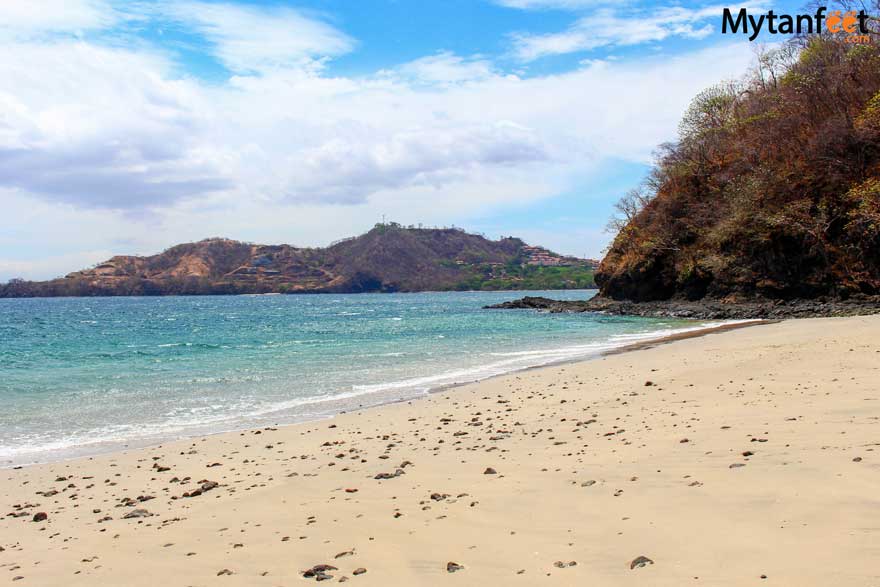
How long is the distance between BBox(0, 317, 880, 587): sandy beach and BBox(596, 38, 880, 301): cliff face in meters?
31.3

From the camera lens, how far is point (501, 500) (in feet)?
19.5

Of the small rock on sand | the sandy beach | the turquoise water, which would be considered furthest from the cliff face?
the small rock on sand

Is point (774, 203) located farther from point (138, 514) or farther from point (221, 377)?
point (138, 514)

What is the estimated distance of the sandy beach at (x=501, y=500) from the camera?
434cm

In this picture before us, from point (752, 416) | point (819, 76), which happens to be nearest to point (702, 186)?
point (819, 76)

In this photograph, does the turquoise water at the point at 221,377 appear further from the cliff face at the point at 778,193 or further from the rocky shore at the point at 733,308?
the cliff face at the point at 778,193

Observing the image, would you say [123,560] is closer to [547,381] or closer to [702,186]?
[547,381]

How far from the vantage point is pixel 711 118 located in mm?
60281

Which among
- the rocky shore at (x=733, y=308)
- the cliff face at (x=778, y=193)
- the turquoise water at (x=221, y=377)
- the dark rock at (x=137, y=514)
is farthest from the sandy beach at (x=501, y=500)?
the cliff face at (x=778, y=193)

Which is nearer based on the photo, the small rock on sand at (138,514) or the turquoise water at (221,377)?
the small rock on sand at (138,514)

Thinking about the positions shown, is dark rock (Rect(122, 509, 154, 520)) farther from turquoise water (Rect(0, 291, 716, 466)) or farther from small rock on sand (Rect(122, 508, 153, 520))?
turquoise water (Rect(0, 291, 716, 466))

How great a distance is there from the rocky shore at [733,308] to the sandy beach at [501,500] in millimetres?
26329

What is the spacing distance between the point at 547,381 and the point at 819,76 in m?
38.3

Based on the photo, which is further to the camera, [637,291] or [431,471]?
[637,291]
